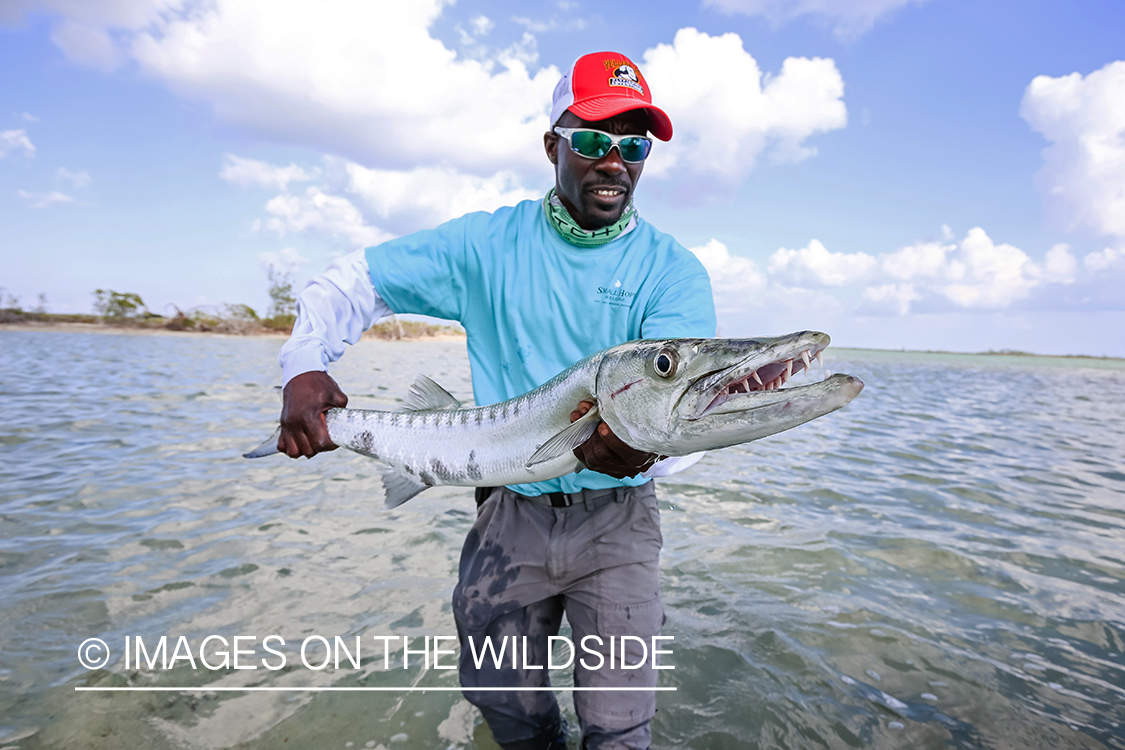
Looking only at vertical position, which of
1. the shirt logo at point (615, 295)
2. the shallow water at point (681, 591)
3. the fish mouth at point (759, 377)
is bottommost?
the shallow water at point (681, 591)

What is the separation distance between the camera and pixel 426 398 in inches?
120

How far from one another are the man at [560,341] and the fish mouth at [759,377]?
0.79 metres

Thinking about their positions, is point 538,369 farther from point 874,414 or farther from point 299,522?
point 874,414

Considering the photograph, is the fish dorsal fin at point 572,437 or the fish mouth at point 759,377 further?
the fish dorsal fin at point 572,437

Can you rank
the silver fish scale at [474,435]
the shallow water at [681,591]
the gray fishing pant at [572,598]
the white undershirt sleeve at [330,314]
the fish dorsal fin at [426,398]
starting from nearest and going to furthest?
the silver fish scale at [474,435] < the gray fishing pant at [572,598] < the white undershirt sleeve at [330,314] < the fish dorsal fin at [426,398] < the shallow water at [681,591]

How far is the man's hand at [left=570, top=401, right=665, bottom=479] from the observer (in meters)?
2.14

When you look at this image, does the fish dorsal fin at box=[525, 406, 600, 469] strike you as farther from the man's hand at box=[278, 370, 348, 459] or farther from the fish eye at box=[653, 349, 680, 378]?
the man's hand at box=[278, 370, 348, 459]

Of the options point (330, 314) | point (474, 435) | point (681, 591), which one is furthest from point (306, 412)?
point (681, 591)

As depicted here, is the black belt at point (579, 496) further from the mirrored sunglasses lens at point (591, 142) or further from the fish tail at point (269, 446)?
the mirrored sunglasses lens at point (591, 142)

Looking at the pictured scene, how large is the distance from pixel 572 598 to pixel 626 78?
2674 mm

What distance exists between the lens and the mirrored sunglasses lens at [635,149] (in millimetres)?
2822

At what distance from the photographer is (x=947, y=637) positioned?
4531 mm

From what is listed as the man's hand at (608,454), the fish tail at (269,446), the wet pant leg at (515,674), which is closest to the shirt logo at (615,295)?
the man's hand at (608,454)

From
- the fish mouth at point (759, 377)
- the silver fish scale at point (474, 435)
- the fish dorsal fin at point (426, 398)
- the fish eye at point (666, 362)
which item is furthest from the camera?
the fish dorsal fin at point (426, 398)
